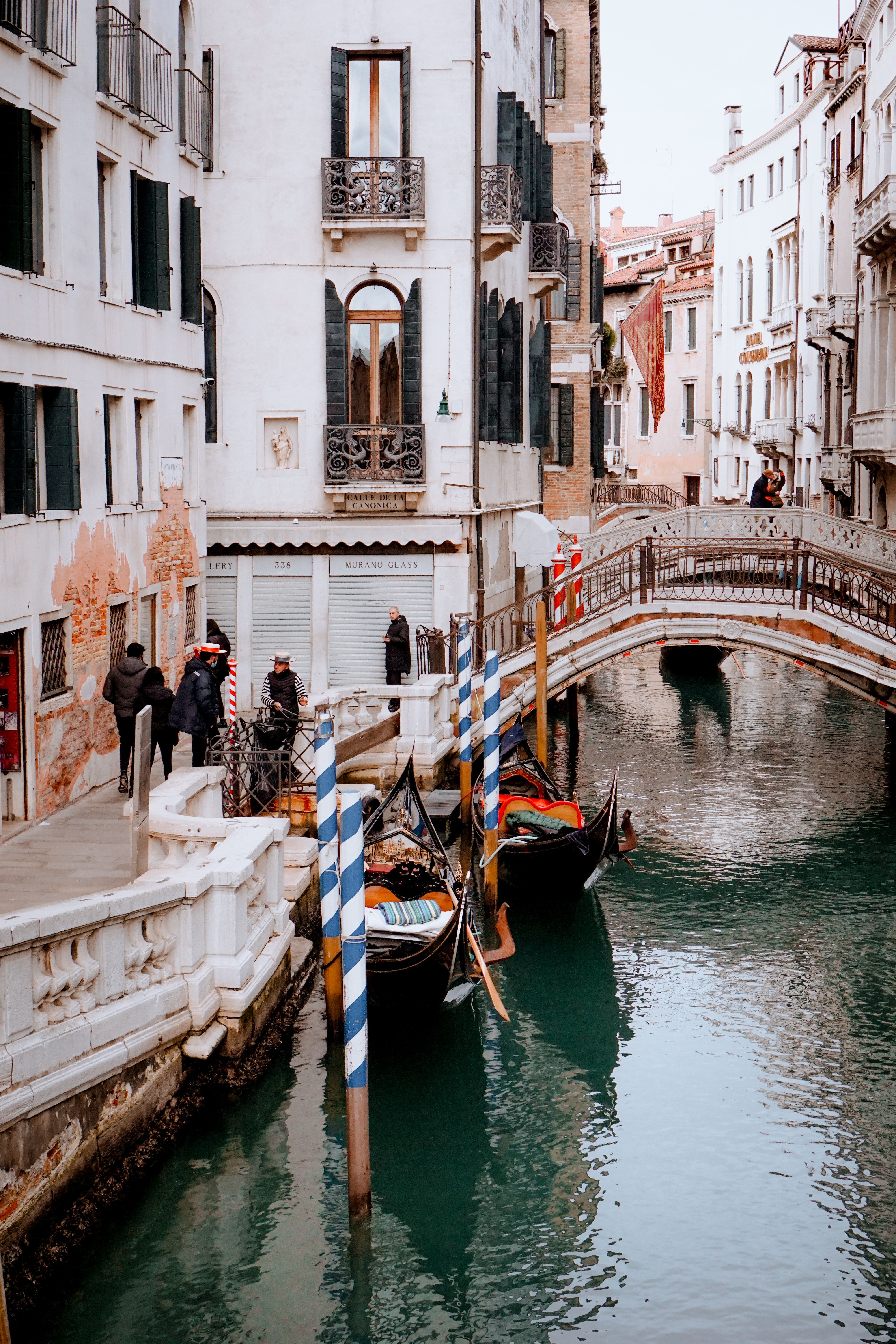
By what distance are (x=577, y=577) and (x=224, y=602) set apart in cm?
403

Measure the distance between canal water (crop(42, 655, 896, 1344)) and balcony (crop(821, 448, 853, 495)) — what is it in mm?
16494

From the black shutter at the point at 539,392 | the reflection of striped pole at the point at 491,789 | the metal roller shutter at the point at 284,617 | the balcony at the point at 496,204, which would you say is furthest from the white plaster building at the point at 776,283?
Answer: the reflection of striped pole at the point at 491,789

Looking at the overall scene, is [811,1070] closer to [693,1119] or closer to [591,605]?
[693,1119]

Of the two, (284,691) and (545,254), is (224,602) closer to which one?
(284,691)

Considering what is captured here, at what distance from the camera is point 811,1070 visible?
1042 cm

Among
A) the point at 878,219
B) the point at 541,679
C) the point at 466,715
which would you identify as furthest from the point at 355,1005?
the point at 878,219

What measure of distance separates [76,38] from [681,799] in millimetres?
10267

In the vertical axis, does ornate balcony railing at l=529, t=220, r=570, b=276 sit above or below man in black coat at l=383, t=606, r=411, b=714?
above

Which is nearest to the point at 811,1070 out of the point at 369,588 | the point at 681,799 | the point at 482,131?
the point at 681,799

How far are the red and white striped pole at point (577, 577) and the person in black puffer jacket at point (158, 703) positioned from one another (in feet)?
21.4

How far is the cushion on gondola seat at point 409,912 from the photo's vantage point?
1089cm

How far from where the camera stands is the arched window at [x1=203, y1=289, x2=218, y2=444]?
18375 millimetres

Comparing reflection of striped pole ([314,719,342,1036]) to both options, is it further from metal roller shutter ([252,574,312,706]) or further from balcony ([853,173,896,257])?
balcony ([853,173,896,257])

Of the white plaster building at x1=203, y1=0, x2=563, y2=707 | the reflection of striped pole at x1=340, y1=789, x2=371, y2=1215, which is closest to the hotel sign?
the white plaster building at x1=203, y1=0, x2=563, y2=707
